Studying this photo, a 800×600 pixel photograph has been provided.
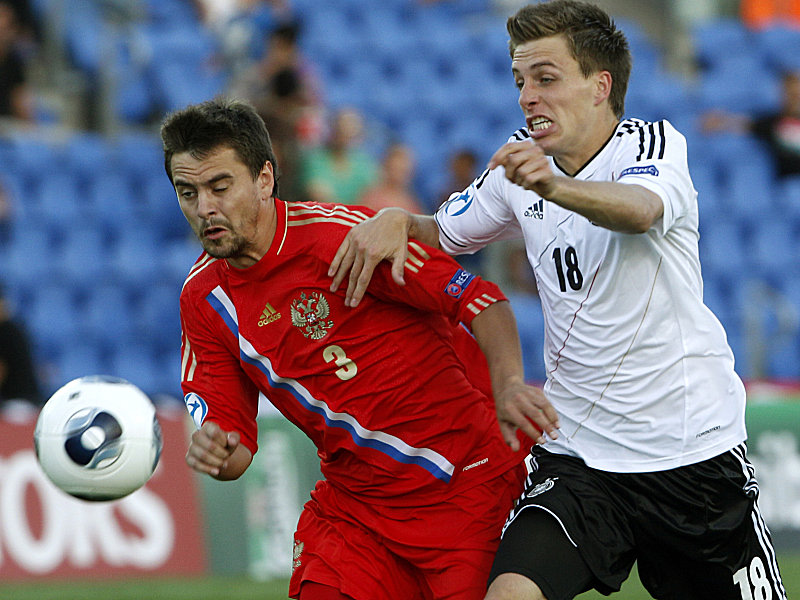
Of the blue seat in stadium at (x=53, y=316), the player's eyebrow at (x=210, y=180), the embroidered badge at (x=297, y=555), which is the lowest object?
the embroidered badge at (x=297, y=555)

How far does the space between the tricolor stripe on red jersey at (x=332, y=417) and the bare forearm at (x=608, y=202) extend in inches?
43.6

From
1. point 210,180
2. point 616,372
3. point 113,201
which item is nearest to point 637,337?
point 616,372

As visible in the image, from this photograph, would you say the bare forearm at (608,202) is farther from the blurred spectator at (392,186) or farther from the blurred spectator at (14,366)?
the blurred spectator at (14,366)

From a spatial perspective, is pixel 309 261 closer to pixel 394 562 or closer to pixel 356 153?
pixel 394 562

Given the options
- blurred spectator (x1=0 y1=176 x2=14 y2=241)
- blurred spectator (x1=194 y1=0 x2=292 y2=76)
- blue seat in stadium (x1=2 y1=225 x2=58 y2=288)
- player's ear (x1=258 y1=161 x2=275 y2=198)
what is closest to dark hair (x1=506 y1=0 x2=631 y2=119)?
player's ear (x1=258 y1=161 x2=275 y2=198)

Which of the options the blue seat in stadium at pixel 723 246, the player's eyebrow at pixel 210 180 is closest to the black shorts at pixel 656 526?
the player's eyebrow at pixel 210 180

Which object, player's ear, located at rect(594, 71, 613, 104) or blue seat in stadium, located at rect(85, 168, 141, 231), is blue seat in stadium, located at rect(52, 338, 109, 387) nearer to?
blue seat in stadium, located at rect(85, 168, 141, 231)

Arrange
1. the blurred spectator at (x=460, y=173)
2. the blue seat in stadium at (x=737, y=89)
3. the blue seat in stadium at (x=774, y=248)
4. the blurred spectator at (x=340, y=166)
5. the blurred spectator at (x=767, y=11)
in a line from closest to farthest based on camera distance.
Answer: the blurred spectator at (x=340, y=166) < the blurred spectator at (x=460, y=173) < the blue seat in stadium at (x=774, y=248) < the blue seat in stadium at (x=737, y=89) < the blurred spectator at (x=767, y=11)

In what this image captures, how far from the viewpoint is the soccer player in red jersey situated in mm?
4086

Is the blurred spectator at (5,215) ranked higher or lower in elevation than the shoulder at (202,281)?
higher

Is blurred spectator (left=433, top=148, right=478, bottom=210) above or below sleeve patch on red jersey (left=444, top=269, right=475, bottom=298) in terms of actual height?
above

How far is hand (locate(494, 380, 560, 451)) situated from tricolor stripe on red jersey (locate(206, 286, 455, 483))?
53 centimetres

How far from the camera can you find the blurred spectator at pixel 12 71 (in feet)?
34.5

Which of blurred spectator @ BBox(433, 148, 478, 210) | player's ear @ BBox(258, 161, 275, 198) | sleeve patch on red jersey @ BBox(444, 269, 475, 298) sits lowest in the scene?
sleeve patch on red jersey @ BBox(444, 269, 475, 298)
